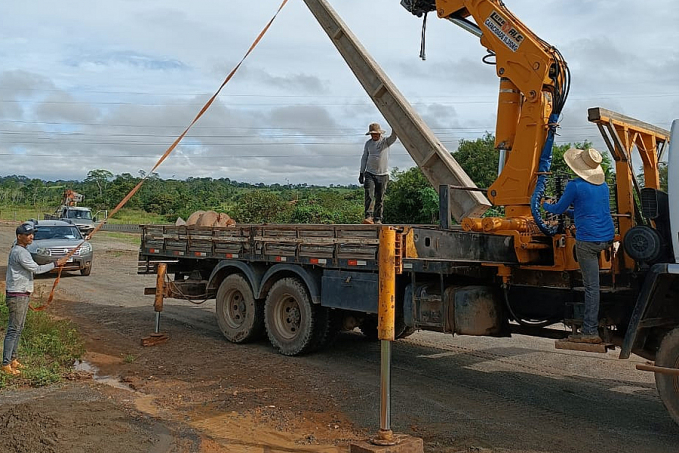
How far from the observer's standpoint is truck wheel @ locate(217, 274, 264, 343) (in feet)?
32.2

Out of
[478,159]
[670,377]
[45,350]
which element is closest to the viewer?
[670,377]

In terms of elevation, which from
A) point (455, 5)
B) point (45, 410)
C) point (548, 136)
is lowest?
point (45, 410)

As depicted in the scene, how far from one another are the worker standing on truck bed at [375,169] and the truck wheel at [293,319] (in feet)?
5.56

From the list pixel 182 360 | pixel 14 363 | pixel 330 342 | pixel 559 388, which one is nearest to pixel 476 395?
pixel 559 388

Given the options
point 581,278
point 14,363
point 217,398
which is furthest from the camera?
point 14,363

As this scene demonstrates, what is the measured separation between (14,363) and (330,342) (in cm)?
405

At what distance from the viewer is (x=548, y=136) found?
23.8ft

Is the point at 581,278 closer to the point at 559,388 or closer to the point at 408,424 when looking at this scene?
the point at 559,388

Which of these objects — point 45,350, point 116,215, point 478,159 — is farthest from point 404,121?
point 116,215

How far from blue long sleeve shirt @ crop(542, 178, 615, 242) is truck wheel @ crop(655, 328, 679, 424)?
1.02 m

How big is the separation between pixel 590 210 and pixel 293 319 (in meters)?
4.66

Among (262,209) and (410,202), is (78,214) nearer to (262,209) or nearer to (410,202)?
(262,209)

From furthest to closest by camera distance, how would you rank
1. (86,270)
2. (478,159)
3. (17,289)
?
(478,159) → (86,270) → (17,289)

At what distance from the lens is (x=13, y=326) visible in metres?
7.99
